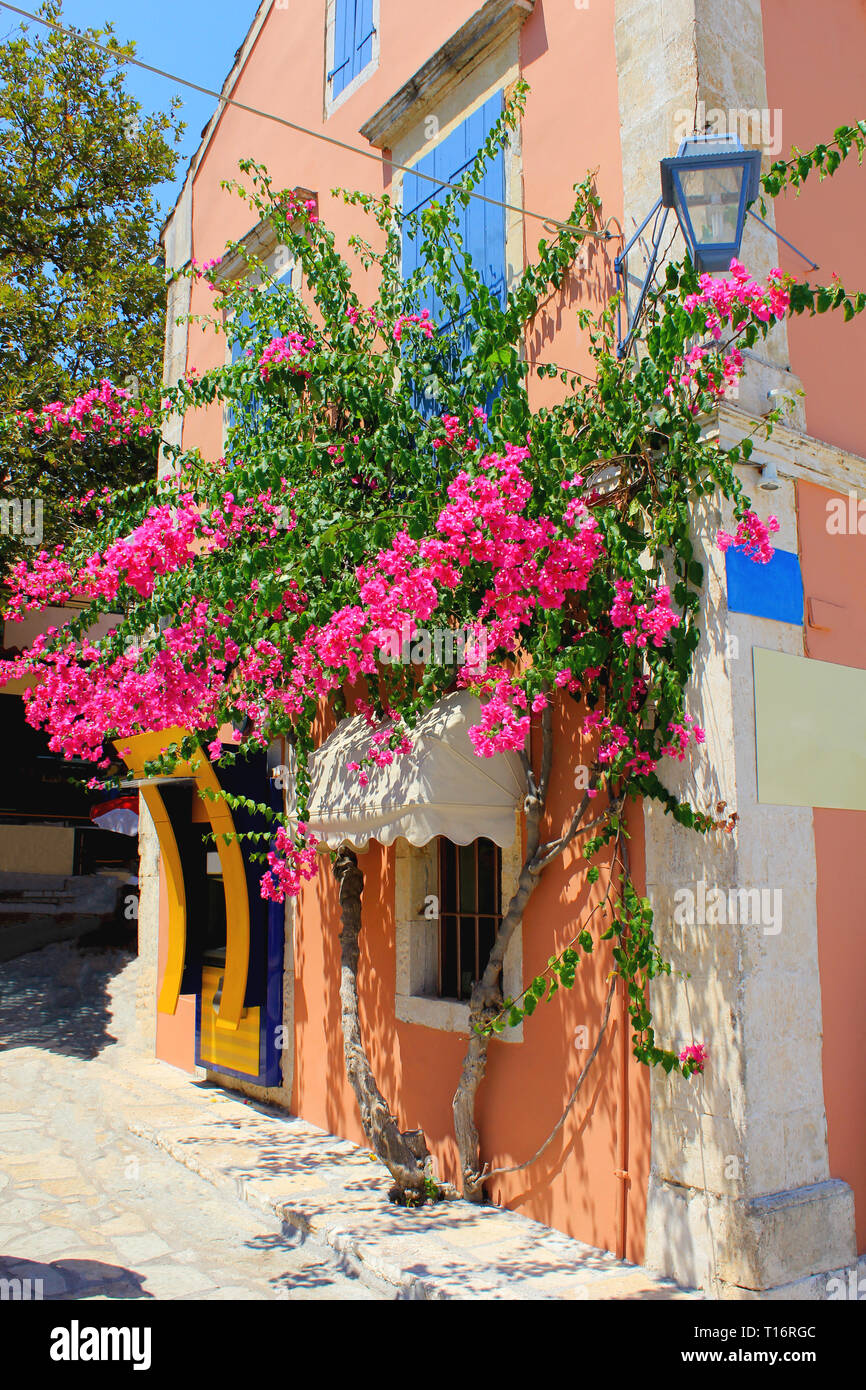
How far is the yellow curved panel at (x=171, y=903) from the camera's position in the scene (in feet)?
28.8

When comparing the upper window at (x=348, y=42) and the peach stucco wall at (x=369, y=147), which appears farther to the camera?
the upper window at (x=348, y=42)

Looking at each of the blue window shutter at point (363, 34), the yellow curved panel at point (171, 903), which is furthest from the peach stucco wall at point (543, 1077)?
the blue window shutter at point (363, 34)

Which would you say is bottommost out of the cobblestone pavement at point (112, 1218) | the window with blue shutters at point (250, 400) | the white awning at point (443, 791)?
the cobblestone pavement at point (112, 1218)

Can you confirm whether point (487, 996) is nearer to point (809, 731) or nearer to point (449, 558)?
point (809, 731)

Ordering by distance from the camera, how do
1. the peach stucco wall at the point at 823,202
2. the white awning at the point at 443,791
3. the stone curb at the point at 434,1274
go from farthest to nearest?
the peach stucco wall at the point at 823,202 → the white awning at the point at 443,791 → the stone curb at the point at 434,1274

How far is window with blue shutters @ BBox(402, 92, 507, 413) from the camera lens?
22.0 feet

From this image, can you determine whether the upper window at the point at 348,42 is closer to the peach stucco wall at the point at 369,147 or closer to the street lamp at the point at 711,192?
the peach stucco wall at the point at 369,147

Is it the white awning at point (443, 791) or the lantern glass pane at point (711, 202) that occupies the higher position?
the lantern glass pane at point (711, 202)

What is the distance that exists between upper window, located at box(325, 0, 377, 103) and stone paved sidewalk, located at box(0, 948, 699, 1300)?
27.1ft

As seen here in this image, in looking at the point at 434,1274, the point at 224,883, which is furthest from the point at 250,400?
the point at 434,1274

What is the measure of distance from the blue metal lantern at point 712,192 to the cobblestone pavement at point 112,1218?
5170 mm

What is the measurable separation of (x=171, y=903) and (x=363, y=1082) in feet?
10.9

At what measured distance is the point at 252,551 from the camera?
19.4ft

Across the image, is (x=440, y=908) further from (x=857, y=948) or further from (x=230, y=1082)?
(x=230, y=1082)
